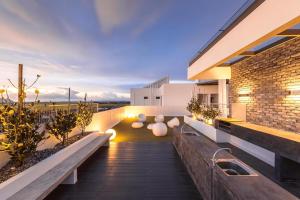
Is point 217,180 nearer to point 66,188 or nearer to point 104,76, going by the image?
point 66,188

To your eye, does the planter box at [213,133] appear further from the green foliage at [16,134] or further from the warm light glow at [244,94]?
the green foliage at [16,134]

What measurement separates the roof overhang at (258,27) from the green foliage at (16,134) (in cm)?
431

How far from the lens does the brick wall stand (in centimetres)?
447

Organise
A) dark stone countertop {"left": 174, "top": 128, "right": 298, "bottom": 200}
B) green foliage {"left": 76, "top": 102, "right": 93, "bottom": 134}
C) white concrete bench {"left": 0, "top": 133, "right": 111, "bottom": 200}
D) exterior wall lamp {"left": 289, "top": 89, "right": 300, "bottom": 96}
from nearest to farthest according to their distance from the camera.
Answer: dark stone countertop {"left": 174, "top": 128, "right": 298, "bottom": 200} → white concrete bench {"left": 0, "top": 133, "right": 111, "bottom": 200} → exterior wall lamp {"left": 289, "top": 89, "right": 300, "bottom": 96} → green foliage {"left": 76, "top": 102, "right": 93, "bottom": 134}

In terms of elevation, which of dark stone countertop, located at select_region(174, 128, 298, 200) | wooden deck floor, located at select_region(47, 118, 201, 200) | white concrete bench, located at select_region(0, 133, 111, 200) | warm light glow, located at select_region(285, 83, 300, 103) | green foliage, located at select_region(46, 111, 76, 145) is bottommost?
wooden deck floor, located at select_region(47, 118, 201, 200)

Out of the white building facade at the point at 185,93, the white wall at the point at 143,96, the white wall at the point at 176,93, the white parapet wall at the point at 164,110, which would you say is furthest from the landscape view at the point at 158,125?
the white wall at the point at 143,96

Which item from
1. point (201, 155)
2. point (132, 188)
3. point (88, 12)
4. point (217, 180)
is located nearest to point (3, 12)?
point (88, 12)

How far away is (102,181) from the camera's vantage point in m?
3.49

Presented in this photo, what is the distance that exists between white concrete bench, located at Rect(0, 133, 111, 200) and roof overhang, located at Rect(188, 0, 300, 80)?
12.9 ft

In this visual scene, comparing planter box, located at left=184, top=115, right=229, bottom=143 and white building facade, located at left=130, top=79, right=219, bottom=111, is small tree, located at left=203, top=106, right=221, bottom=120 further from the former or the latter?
white building facade, located at left=130, top=79, right=219, bottom=111

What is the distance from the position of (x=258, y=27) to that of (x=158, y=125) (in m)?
5.94

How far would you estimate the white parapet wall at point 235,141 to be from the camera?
15.5 ft

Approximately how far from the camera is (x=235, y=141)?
21.4 feet


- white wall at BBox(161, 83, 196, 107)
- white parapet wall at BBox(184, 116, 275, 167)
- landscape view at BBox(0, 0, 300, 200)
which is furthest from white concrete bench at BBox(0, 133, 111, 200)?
white wall at BBox(161, 83, 196, 107)
